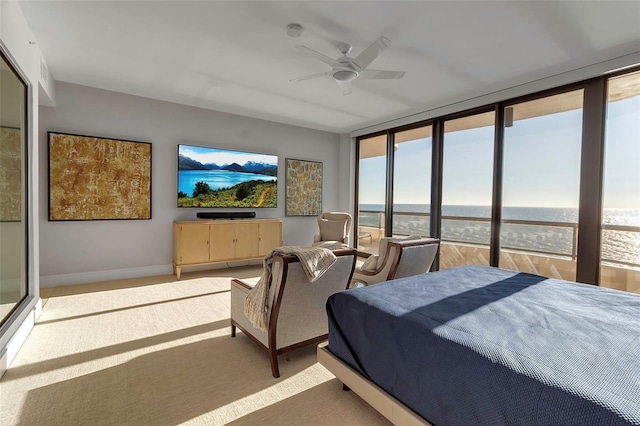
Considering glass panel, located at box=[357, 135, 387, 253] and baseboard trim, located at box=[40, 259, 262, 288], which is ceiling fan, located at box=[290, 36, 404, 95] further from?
baseboard trim, located at box=[40, 259, 262, 288]

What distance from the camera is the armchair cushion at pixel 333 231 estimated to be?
5621 mm

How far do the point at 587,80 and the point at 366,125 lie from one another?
3.44 metres

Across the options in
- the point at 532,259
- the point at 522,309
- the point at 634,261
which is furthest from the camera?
the point at 532,259

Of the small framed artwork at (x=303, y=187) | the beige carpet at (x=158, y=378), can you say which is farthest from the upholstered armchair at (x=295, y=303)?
the small framed artwork at (x=303, y=187)

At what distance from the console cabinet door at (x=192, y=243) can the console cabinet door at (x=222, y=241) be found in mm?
91

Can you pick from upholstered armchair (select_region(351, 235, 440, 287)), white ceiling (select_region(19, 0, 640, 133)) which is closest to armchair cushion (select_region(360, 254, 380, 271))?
upholstered armchair (select_region(351, 235, 440, 287))

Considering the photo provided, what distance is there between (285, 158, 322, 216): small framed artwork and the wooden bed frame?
435 cm

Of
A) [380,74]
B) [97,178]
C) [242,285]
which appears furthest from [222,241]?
[380,74]

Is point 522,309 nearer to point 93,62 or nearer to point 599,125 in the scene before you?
point 599,125

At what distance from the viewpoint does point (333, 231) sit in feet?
18.5

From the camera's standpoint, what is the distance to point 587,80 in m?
3.52

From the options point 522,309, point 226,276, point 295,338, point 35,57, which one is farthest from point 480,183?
point 35,57

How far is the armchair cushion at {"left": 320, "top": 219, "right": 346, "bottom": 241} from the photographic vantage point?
5.62 m

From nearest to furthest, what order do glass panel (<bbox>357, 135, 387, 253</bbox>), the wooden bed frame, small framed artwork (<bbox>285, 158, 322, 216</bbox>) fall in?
the wooden bed frame → small framed artwork (<bbox>285, 158, 322, 216</bbox>) → glass panel (<bbox>357, 135, 387, 253</bbox>)
